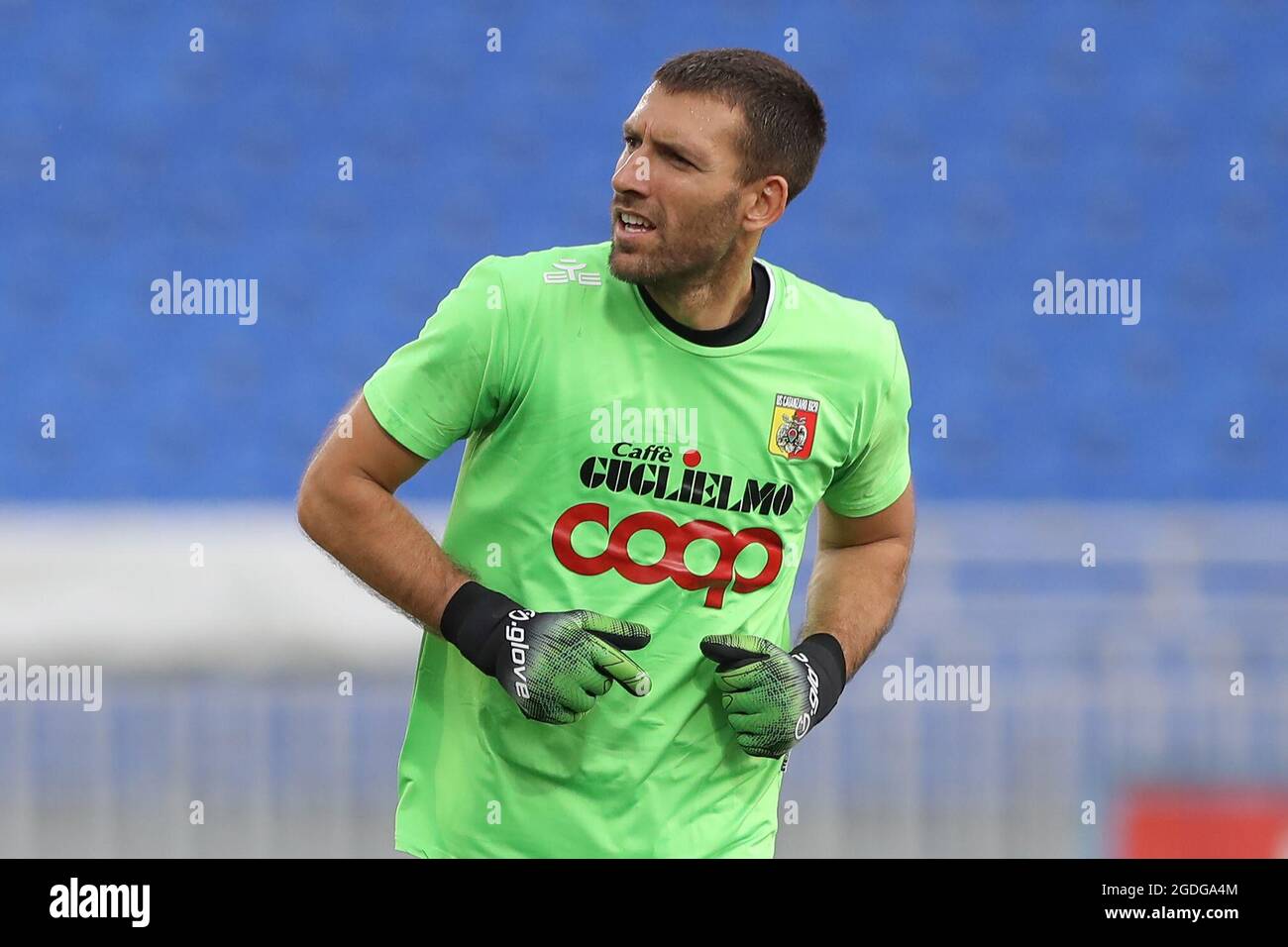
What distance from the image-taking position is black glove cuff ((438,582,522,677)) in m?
2.47

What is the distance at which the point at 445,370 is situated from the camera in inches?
98.4

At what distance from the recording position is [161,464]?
22.1ft

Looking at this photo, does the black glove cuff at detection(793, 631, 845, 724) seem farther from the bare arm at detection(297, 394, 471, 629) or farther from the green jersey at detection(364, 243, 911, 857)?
the bare arm at detection(297, 394, 471, 629)

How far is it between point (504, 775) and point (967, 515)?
303 centimetres

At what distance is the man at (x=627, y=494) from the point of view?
2.52 m

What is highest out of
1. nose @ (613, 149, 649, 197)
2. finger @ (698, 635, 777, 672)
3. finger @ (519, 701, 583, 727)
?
nose @ (613, 149, 649, 197)

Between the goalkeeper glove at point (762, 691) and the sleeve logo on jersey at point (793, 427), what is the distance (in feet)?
0.97

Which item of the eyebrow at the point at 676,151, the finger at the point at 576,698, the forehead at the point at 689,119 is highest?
the forehead at the point at 689,119

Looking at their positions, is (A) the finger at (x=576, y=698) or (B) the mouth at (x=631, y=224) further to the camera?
(B) the mouth at (x=631, y=224)
